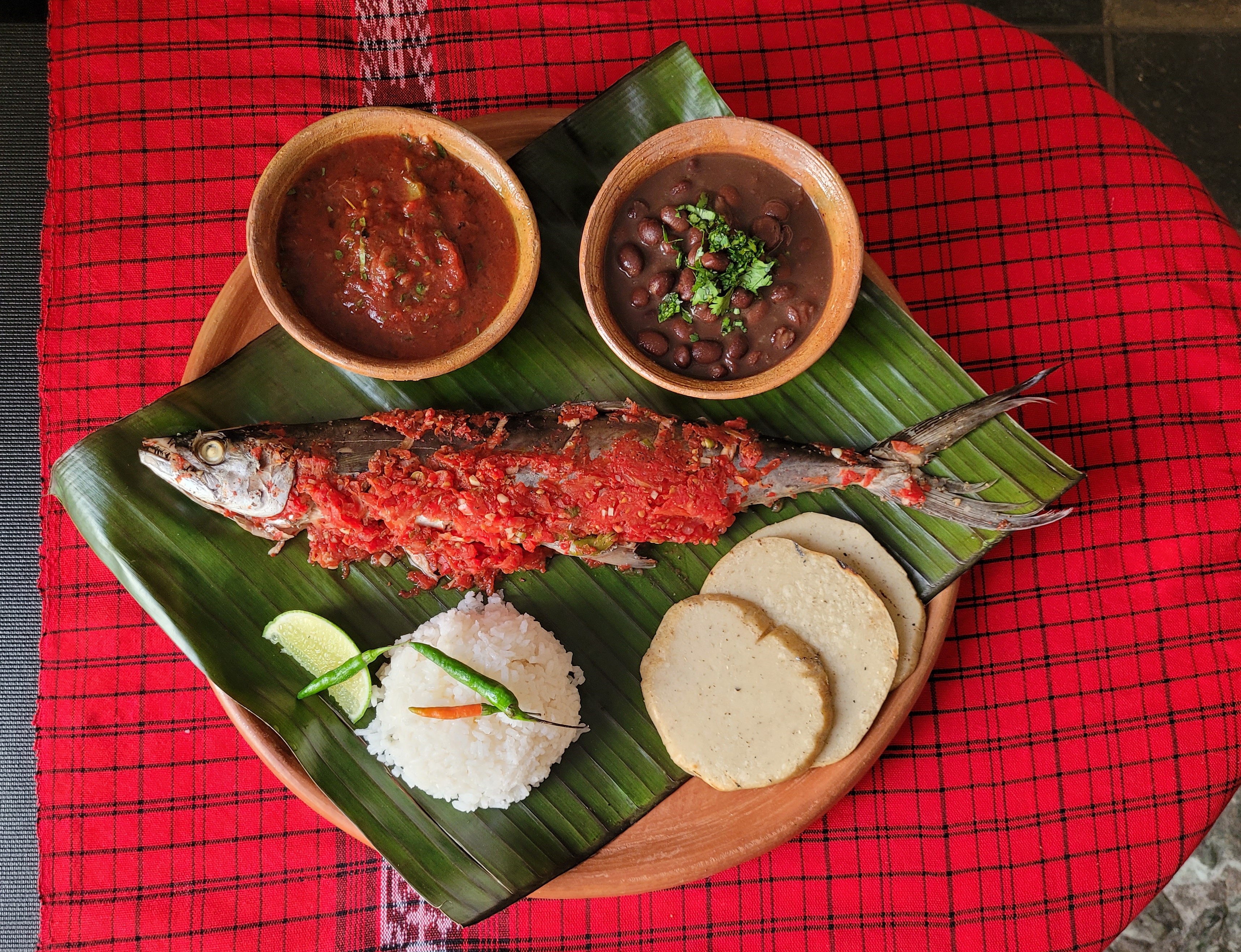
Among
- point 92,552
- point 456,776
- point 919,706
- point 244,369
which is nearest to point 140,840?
point 92,552

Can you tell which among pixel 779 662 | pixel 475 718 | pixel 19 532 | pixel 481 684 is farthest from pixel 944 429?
pixel 19 532

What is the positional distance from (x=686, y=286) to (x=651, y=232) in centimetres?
24

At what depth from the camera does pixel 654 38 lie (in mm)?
3604

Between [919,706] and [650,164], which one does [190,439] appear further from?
[919,706]

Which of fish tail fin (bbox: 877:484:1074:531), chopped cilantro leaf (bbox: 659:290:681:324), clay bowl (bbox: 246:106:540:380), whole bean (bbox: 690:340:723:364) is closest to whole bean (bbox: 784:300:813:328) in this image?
whole bean (bbox: 690:340:723:364)

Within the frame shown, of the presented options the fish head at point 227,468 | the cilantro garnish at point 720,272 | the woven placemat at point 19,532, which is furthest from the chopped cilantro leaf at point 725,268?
the woven placemat at point 19,532

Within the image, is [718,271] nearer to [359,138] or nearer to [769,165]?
[769,165]

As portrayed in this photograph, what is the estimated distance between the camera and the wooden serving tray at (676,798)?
3.21 metres

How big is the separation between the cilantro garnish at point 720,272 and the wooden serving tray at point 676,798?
1.96 ft

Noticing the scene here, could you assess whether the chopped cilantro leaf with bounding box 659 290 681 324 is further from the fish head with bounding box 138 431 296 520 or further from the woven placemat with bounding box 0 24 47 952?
the woven placemat with bounding box 0 24 47 952

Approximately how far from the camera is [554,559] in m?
3.34

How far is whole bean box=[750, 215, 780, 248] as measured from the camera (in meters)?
3.01

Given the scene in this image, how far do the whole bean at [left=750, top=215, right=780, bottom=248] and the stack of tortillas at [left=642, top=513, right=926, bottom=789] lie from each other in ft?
3.69

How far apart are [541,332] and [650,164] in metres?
0.77
